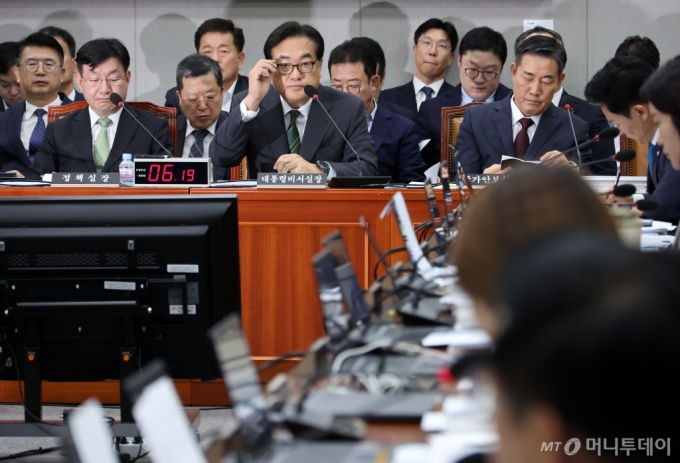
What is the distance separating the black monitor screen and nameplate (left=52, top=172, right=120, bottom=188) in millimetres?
1741

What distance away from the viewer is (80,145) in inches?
171

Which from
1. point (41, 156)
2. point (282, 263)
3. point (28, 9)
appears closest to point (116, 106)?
point (41, 156)

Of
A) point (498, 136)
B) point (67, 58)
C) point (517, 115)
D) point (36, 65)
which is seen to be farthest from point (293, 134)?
point (67, 58)

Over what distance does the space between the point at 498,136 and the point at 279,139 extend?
3.47ft

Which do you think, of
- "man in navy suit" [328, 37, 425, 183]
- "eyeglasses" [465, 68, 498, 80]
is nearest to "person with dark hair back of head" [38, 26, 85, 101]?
"man in navy suit" [328, 37, 425, 183]

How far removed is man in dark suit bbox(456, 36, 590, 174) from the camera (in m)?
4.34

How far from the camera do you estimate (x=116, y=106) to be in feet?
14.7

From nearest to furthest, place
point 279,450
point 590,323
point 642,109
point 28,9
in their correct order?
1. point 590,323
2. point 279,450
3. point 642,109
4. point 28,9

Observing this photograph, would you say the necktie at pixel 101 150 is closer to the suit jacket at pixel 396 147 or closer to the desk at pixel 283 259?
the desk at pixel 283 259

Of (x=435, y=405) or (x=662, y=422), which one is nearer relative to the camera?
(x=662, y=422)

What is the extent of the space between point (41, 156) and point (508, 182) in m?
3.63

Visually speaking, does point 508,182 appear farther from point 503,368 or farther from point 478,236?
point 503,368

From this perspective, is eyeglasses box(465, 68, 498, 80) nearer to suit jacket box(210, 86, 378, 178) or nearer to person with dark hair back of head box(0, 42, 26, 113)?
suit jacket box(210, 86, 378, 178)

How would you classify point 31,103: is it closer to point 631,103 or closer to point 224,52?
point 224,52
